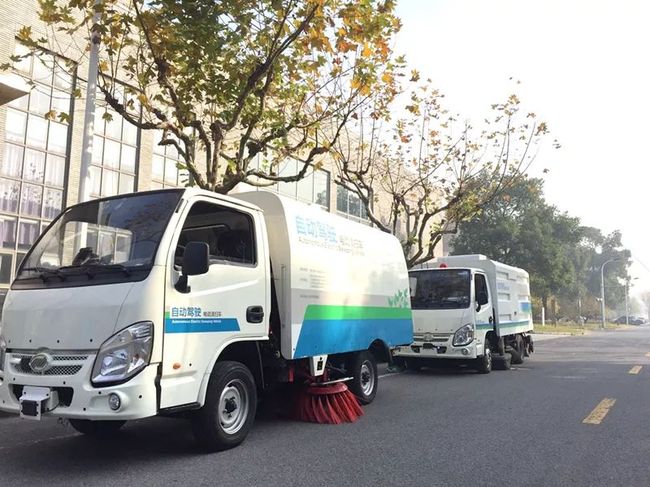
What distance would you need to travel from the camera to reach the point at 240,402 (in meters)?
5.70

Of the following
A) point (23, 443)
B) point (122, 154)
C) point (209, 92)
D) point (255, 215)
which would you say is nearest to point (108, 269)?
point (255, 215)

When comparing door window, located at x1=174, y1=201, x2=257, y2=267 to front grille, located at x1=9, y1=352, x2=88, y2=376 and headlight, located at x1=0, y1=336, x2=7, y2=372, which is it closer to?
front grille, located at x1=9, y1=352, x2=88, y2=376

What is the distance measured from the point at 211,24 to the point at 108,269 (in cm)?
523

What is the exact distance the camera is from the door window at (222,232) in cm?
563

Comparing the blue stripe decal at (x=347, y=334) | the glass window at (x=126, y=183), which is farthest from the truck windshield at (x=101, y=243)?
the glass window at (x=126, y=183)

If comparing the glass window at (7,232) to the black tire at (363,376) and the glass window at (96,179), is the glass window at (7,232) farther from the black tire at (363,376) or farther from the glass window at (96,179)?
the black tire at (363,376)

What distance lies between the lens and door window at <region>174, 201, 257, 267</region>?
18.5ft

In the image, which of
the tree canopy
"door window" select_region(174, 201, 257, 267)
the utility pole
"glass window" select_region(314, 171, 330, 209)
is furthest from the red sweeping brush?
the tree canopy

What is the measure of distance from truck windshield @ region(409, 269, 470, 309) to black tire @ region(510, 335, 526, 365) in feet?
11.5

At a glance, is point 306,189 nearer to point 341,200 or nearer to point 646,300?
point 341,200

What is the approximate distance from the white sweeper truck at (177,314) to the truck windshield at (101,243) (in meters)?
0.01

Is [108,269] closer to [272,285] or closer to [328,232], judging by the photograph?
[272,285]

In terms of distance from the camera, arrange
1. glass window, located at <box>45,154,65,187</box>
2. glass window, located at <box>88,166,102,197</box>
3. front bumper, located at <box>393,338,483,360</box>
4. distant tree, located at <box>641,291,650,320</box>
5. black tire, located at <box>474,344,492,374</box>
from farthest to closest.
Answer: distant tree, located at <box>641,291,650,320</box> < glass window, located at <box>88,166,102,197</box> < glass window, located at <box>45,154,65,187</box> < black tire, located at <box>474,344,492,374</box> < front bumper, located at <box>393,338,483,360</box>

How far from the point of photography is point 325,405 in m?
7.13
